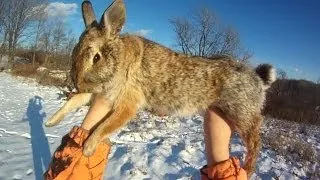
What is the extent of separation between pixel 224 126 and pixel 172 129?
7.32 meters

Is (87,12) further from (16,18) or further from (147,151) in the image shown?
(16,18)

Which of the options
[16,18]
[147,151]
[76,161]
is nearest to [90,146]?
[76,161]

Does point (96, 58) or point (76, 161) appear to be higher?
point (96, 58)

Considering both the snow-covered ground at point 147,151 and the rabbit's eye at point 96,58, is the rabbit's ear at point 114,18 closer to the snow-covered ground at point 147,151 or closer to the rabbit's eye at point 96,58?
the rabbit's eye at point 96,58

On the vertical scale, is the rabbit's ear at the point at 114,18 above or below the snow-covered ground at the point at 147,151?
above

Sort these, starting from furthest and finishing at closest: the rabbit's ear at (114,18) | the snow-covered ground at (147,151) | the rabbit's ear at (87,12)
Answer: the snow-covered ground at (147,151)
the rabbit's ear at (87,12)
the rabbit's ear at (114,18)

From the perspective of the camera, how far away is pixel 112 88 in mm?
3066

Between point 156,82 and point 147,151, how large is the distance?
16.4 feet

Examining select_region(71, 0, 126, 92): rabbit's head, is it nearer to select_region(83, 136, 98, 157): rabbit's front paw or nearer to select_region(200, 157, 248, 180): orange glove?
select_region(83, 136, 98, 157): rabbit's front paw

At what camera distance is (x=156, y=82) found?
3.11m

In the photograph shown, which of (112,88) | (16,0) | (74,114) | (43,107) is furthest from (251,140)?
(16,0)

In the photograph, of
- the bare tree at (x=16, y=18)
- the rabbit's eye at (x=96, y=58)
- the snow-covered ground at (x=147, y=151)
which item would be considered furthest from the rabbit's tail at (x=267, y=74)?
the bare tree at (x=16, y=18)

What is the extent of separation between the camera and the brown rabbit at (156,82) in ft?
9.91

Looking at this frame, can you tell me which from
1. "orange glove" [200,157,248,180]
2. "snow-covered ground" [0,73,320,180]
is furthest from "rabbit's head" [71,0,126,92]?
"snow-covered ground" [0,73,320,180]
